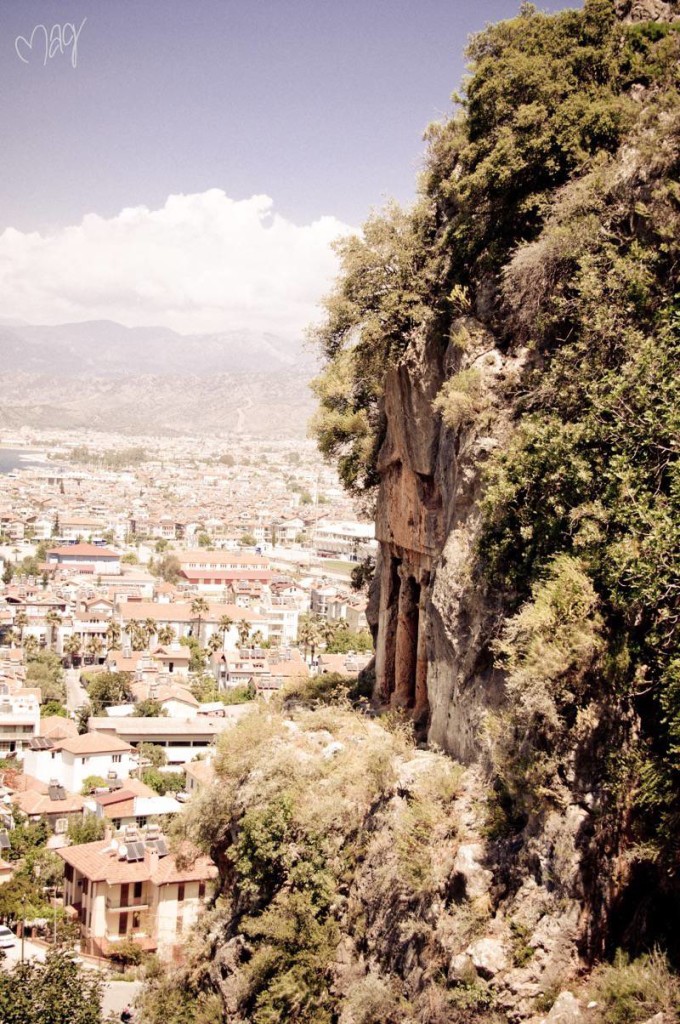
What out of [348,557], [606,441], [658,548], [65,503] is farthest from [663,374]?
[65,503]

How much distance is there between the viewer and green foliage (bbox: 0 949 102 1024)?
19.4 meters

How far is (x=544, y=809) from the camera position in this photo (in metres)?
11.3

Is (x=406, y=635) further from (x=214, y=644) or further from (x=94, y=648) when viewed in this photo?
(x=94, y=648)

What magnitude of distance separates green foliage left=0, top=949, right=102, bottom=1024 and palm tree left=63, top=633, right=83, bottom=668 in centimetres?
6115

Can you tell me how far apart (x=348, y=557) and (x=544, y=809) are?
141004 mm

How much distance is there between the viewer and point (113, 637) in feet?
275

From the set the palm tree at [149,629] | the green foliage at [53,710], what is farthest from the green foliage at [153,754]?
the palm tree at [149,629]

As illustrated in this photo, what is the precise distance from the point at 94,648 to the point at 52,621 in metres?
5.90

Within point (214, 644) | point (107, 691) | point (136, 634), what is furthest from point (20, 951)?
point (136, 634)

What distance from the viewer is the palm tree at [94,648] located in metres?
83.2

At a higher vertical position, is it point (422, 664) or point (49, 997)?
point (422, 664)

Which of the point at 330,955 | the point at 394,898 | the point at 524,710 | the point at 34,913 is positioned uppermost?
the point at 524,710

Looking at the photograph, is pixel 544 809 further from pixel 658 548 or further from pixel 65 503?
pixel 65 503

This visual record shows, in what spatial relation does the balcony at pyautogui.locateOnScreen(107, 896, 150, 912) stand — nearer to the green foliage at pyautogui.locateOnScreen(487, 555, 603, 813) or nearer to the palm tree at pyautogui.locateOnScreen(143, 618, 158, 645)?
the green foliage at pyautogui.locateOnScreen(487, 555, 603, 813)
